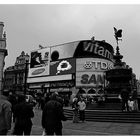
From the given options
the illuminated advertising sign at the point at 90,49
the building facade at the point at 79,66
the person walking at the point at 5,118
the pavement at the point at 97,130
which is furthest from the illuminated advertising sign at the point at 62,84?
the person walking at the point at 5,118

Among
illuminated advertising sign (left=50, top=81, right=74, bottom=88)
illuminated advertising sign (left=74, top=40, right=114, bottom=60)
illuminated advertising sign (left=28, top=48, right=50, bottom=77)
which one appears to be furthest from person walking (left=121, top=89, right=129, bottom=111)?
illuminated advertising sign (left=28, top=48, right=50, bottom=77)

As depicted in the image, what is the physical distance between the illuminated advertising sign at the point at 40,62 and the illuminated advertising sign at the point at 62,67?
2644 millimetres

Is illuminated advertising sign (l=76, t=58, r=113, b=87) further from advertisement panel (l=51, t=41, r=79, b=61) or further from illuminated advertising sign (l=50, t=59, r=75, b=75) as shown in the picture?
advertisement panel (l=51, t=41, r=79, b=61)

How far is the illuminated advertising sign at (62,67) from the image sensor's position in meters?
73.1

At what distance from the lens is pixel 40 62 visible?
3223 inches

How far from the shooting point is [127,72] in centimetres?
2112

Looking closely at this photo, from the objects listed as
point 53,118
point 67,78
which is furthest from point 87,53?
point 53,118

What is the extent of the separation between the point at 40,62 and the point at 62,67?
10.3 m

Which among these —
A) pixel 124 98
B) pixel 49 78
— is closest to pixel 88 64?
pixel 49 78

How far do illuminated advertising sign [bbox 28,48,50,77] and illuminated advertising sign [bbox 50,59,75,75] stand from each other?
2644mm

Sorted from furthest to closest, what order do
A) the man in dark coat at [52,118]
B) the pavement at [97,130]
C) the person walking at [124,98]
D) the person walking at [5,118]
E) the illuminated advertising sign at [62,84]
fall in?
the illuminated advertising sign at [62,84]
the person walking at [124,98]
the pavement at [97,130]
the man in dark coat at [52,118]
the person walking at [5,118]

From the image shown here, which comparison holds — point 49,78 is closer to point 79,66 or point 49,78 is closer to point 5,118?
point 79,66

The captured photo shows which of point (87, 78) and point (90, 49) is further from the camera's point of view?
point (90, 49)

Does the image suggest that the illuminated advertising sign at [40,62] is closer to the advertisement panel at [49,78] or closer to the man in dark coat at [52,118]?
the advertisement panel at [49,78]
